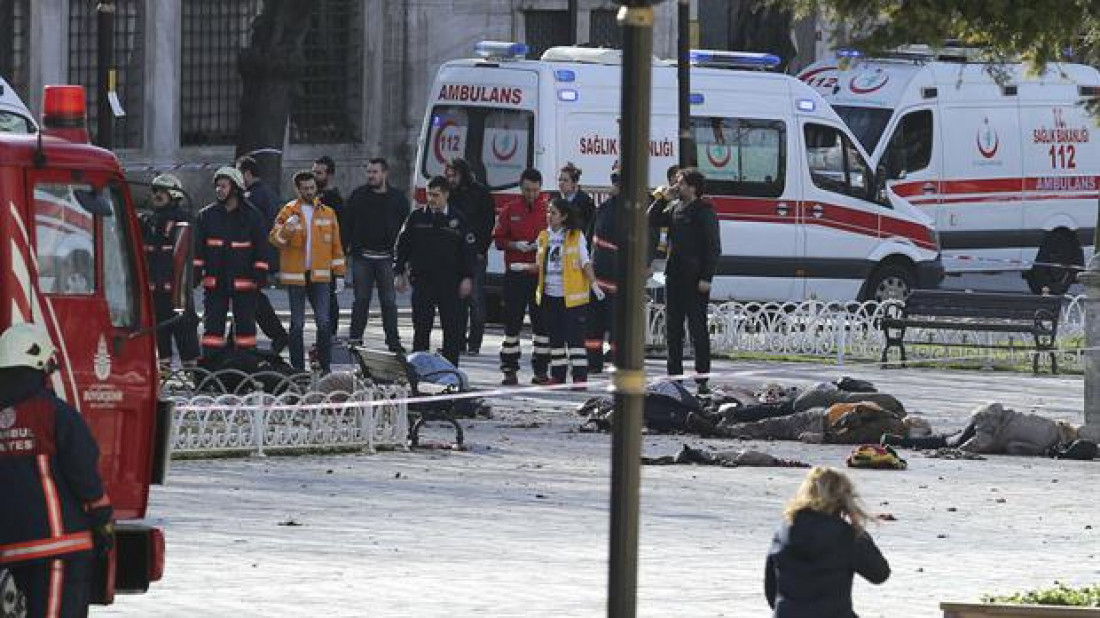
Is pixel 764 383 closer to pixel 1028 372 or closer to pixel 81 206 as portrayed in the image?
pixel 1028 372

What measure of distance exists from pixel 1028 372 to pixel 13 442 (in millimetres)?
15994

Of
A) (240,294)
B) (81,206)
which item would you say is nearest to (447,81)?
(240,294)

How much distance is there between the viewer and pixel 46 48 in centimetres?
3759

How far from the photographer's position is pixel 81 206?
11078 mm

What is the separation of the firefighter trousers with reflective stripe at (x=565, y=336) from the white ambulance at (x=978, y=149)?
11.3m

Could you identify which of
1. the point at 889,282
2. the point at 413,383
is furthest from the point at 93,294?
the point at 889,282

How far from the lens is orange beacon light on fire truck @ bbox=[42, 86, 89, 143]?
37.2 ft

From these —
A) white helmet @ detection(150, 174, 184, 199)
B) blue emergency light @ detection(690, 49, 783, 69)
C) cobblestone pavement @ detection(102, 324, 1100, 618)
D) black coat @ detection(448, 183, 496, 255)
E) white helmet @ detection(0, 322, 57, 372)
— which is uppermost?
blue emergency light @ detection(690, 49, 783, 69)

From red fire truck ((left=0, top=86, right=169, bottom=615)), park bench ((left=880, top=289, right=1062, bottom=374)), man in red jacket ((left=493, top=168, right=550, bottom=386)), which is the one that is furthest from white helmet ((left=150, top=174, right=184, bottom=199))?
red fire truck ((left=0, top=86, right=169, bottom=615))

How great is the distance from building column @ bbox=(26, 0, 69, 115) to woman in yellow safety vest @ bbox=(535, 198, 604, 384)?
1726cm

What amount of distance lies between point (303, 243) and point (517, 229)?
2353mm

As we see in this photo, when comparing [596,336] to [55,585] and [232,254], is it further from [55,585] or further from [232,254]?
[55,585]

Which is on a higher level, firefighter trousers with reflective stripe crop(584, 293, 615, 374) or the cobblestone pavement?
firefighter trousers with reflective stripe crop(584, 293, 615, 374)

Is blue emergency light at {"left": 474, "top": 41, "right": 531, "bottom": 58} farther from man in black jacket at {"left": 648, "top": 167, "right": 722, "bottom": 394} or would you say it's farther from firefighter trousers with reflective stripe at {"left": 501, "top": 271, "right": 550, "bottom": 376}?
man in black jacket at {"left": 648, "top": 167, "right": 722, "bottom": 394}
